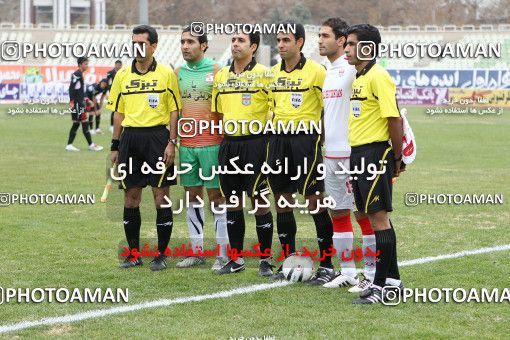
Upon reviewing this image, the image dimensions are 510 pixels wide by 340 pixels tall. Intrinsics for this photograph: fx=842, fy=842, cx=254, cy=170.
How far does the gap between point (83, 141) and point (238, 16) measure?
49.9m

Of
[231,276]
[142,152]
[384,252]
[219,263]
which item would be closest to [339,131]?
[384,252]

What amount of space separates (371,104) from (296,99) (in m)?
1.05

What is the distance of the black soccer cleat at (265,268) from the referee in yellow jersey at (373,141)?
4.37 ft

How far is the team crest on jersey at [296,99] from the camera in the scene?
785cm

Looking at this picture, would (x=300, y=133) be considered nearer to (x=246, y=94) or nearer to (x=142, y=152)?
(x=246, y=94)

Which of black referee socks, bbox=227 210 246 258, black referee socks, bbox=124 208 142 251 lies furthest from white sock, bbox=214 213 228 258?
black referee socks, bbox=124 208 142 251

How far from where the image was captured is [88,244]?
9.84 metres

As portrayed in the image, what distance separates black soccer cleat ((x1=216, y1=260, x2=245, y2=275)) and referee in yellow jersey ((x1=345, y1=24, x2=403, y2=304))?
165cm

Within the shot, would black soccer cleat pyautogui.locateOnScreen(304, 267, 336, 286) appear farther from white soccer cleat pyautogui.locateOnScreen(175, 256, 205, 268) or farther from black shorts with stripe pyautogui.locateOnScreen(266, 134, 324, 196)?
white soccer cleat pyautogui.locateOnScreen(175, 256, 205, 268)

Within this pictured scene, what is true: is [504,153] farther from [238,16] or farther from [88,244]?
[238,16]

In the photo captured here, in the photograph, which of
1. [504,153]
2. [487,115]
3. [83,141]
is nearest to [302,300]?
[504,153]

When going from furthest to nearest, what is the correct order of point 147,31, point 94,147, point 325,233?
point 94,147, point 147,31, point 325,233

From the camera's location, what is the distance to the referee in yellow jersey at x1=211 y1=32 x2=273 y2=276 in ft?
26.7

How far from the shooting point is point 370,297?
23.2 ft
